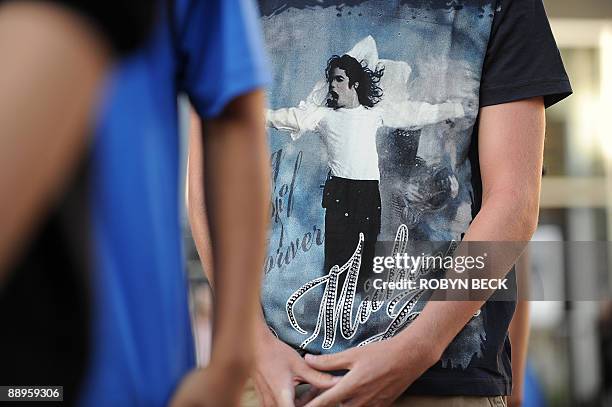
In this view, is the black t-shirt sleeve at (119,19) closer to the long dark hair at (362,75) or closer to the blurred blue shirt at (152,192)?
the blurred blue shirt at (152,192)

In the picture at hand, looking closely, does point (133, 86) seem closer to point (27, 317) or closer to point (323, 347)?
point (27, 317)

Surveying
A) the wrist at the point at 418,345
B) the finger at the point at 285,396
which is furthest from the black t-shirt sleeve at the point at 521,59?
the finger at the point at 285,396

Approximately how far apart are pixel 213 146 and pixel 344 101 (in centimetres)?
111

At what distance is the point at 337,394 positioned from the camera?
2.41m

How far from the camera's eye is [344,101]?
2.56 m

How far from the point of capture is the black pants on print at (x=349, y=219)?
98.7 inches

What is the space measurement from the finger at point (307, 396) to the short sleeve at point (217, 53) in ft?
Answer: 3.62

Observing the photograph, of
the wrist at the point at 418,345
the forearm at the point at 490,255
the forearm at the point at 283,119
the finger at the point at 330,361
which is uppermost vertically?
the forearm at the point at 283,119

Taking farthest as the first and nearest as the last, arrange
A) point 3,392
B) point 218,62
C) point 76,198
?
1. point 218,62
2. point 3,392
3. point 76,198

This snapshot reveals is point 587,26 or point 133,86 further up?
point 587,26

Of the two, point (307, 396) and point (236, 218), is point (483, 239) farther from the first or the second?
point (236, 218)

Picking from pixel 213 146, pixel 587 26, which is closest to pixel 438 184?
pixel 213 146

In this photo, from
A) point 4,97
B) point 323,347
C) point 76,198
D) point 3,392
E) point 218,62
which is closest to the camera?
point 4,97

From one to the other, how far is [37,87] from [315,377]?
62.2 inches
